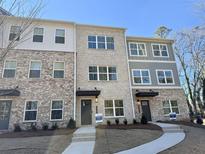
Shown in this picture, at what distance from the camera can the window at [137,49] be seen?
1670 cm

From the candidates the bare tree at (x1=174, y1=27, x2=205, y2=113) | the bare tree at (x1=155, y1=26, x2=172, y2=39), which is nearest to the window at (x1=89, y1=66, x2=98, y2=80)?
the bare tree at (x1=174, y1=27, x2=205, y2=113)

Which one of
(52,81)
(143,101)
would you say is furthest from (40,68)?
(143,101)

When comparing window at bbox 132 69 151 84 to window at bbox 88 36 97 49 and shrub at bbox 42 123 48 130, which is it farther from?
shrub at bbox 42 123 48 130

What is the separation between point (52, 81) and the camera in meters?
13.3

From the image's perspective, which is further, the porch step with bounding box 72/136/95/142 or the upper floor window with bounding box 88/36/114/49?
the upper floor window with bounding box 88/36/114/49

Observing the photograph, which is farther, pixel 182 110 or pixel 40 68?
pixel 182 110

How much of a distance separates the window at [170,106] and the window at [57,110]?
33.0ft

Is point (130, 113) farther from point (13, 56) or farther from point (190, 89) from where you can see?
point (190, 89)

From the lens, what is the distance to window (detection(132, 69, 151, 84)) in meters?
15.8

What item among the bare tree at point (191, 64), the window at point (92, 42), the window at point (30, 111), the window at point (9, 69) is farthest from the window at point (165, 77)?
the window at point (9, 69)

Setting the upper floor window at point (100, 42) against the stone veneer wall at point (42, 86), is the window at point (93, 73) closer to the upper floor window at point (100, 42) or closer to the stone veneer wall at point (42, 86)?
the stone veneer wall at point (42, 86)

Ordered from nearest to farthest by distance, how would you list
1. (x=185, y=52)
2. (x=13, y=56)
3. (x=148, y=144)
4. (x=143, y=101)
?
(x=148, y=144) < (x=13, y=56) < (x=143, y=101) < (x=185, y=52)

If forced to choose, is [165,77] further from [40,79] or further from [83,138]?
[40,79]

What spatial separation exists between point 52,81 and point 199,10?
37.4 feet
